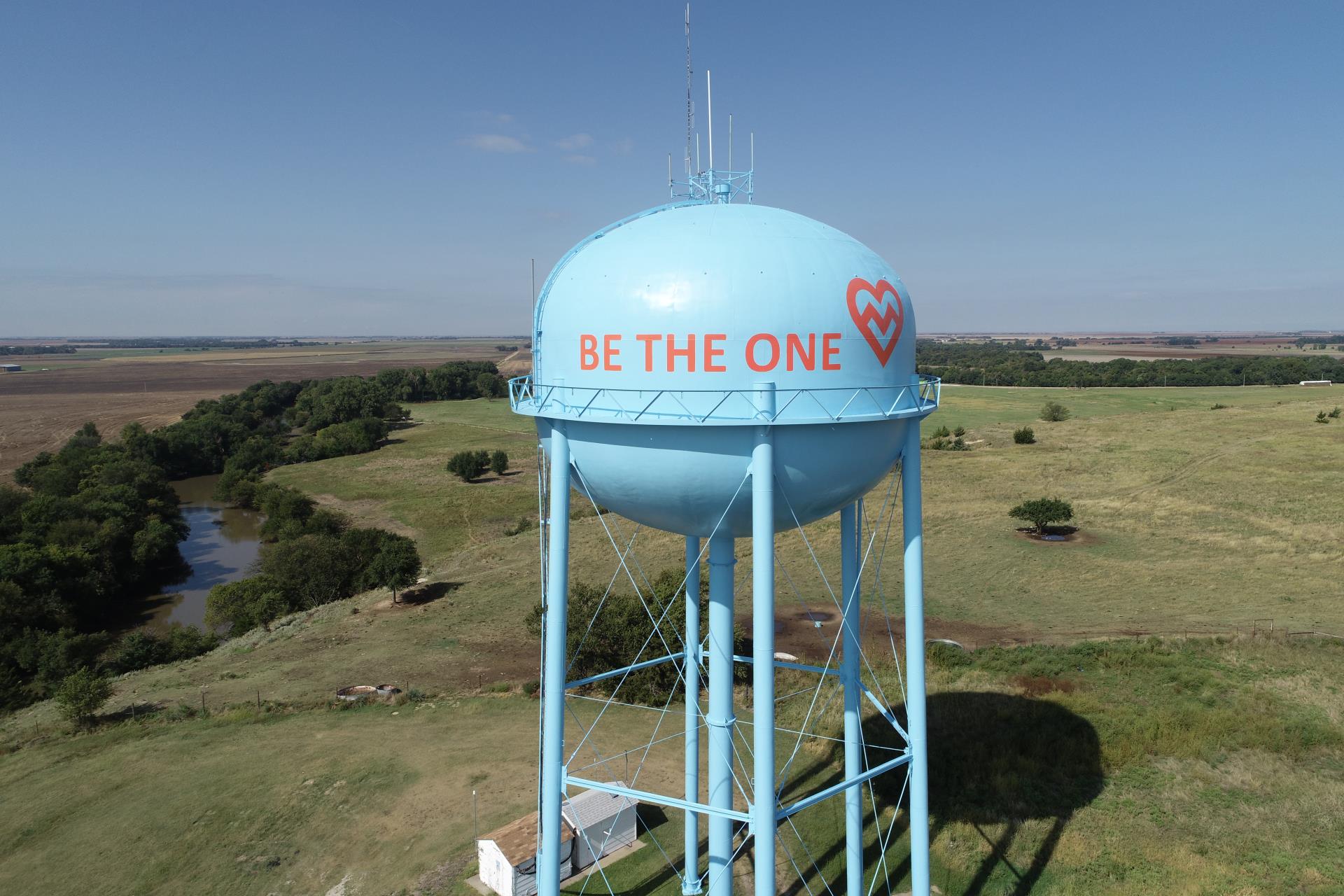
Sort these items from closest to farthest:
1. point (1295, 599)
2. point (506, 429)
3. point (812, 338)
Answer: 1. point (812, 338)
2. point (1295, 599)
3. point (506, 429)

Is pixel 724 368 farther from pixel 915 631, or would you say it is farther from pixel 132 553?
pixel 132 553

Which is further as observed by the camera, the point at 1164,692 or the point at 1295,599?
the point at 1295,599

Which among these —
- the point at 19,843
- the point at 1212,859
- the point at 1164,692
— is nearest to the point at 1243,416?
the point at 1164,692

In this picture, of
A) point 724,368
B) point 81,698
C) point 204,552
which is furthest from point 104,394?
point 724,368

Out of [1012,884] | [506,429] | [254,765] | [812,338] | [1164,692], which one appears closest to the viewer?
[812,338]

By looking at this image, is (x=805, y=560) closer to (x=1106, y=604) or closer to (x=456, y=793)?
(x=1106, y=604)

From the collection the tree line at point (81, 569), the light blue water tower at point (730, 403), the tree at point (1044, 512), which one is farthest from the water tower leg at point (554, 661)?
the tree at point (1044, 512)

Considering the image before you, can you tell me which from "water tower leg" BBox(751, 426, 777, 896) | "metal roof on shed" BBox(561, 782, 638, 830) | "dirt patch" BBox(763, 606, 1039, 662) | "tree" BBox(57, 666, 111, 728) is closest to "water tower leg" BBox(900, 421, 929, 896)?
"water tower leg" BBox(751, 426, 777, 896)

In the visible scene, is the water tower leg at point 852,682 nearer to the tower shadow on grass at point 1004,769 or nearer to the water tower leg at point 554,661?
the tower shadow on grass at point 1004,769
